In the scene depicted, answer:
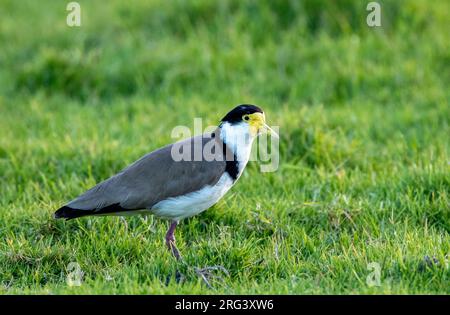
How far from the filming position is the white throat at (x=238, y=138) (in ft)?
17.5

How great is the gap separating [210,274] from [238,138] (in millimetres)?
948

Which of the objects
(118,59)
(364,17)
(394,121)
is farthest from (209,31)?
(394,121)

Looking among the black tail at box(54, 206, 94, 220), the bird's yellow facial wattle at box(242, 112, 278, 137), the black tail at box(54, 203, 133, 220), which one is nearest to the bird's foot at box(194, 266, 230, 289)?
the black tail at box(54, 203, 133, 220)

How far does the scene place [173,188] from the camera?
206 inches

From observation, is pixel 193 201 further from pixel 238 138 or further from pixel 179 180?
pixel 238 138

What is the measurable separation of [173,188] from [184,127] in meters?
2.58

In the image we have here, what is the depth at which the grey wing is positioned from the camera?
516cm

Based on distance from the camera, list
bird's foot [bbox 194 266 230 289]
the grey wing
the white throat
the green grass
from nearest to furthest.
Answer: bird's foot [bbox 194 266 230 289] → the green grass → the grey wing → the white throat

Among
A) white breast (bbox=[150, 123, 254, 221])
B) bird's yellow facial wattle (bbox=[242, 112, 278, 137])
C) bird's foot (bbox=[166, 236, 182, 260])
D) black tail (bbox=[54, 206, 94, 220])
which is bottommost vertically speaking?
bird's foot (bbox=[166, 236, 182, 260])

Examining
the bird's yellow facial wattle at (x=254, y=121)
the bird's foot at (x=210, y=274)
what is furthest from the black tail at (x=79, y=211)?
the bird's yellow facial wattle at (x=254, y=121)

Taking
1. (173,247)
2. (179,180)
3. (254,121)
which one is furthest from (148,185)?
(254,121)

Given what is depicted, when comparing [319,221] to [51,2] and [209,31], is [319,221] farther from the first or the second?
[51,2]

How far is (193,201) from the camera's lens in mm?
5191

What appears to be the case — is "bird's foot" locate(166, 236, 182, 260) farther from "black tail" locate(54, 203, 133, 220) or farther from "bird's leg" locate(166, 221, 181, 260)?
"black tail" locate(54, 203, 133, 220)
